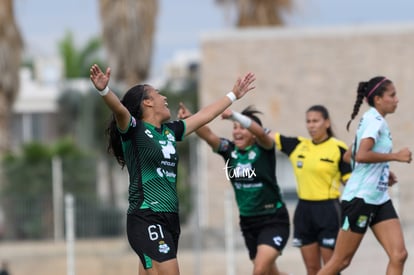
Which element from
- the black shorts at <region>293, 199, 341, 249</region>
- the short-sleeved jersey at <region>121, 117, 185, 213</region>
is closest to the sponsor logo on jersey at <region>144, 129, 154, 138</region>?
the short-sleeved jersey at <region>121, 117, 185, 213</region>

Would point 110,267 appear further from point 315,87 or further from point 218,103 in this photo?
point 218,103

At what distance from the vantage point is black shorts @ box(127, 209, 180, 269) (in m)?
8.07

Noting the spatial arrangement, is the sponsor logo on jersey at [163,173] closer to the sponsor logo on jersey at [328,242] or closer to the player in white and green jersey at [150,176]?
the player in white and green jersey at [150,176]

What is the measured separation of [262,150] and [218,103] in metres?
2.07

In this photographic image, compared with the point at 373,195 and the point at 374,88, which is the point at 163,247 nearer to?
the point at 373,195

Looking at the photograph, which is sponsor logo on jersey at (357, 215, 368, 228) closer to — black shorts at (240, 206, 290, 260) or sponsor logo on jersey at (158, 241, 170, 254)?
black shorts at (240, 206, 290, 260)

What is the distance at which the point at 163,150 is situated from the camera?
8180 mm

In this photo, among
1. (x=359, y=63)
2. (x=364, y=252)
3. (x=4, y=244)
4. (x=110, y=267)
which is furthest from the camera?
(x=359, y=63)

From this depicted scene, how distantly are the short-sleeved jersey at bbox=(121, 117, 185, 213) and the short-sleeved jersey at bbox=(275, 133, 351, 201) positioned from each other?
2.64m

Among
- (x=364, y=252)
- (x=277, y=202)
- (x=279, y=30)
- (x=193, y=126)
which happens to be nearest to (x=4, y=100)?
(x=279, y=30)

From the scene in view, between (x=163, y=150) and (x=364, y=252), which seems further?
(x=364, y=252)

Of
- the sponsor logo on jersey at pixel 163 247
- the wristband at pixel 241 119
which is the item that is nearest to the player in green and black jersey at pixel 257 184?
the wristband at pixel 241 119

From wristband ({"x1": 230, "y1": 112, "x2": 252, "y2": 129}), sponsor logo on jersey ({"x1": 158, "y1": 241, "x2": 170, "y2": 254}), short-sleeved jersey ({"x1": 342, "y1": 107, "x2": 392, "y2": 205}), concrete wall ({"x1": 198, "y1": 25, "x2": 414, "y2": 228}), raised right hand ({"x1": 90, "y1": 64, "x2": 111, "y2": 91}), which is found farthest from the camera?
concrete wall ({"x1": 198, "y1": 25, "x2": 414, "y2": 228})

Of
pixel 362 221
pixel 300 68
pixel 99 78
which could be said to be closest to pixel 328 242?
pixel 362 221
